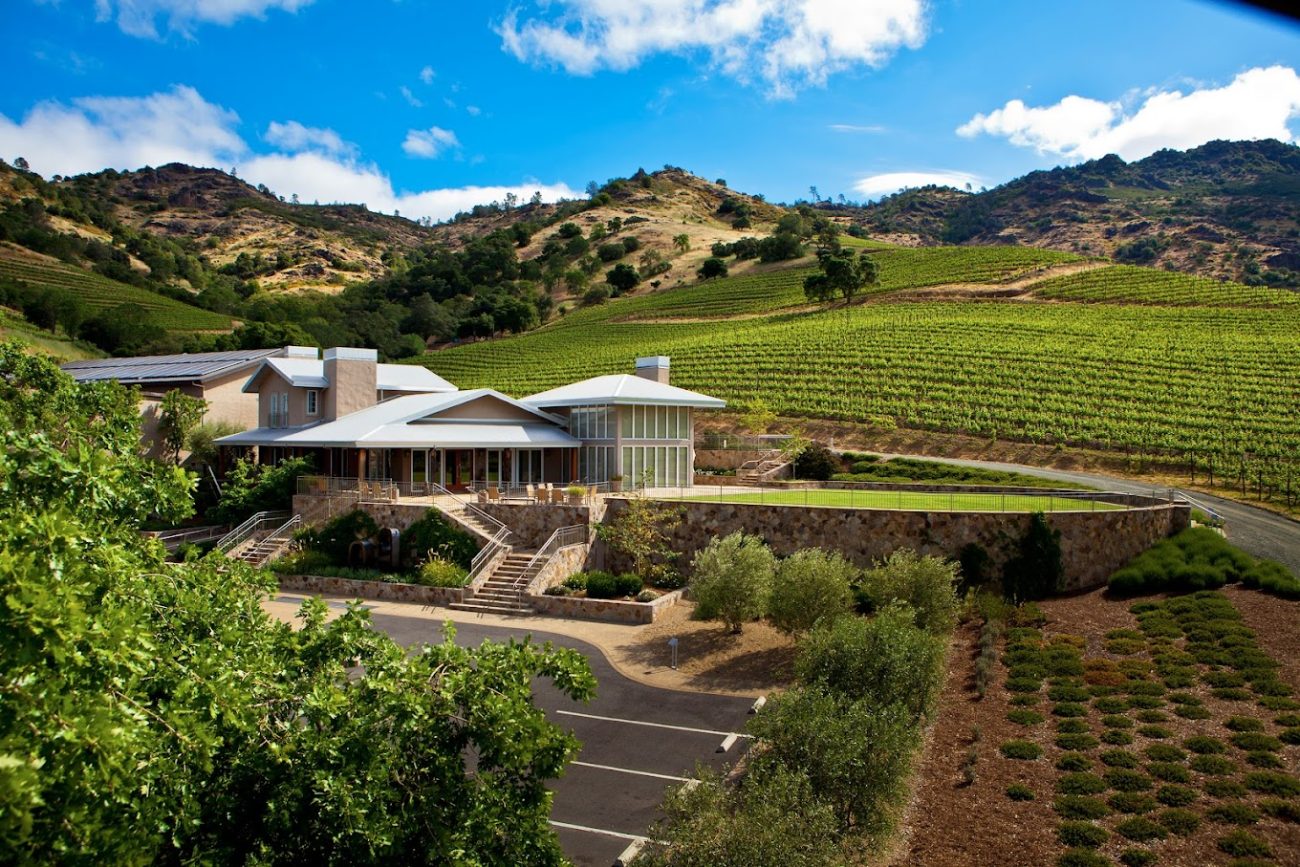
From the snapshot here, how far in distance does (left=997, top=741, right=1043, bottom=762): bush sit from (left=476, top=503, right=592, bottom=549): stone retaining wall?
16.1 meters

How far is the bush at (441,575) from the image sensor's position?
26.0 metres

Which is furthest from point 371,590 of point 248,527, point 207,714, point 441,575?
point 207,714

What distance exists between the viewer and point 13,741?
172 inches

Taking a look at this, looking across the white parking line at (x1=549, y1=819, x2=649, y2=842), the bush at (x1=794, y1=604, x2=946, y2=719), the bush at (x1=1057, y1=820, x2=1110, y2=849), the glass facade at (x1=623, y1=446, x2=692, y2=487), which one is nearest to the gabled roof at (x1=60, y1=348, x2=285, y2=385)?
the glass facade at (x1=623, y1=446, x2=692, y2=487)

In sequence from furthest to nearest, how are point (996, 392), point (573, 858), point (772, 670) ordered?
point (996, 392)
point (772, 670)
point (573, 858)

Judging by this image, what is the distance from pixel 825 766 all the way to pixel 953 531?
48.1 feet

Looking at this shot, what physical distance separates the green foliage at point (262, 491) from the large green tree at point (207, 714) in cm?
2427

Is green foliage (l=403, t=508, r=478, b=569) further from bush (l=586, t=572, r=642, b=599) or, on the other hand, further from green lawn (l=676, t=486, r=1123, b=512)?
green lawn (l=676, t=486, r=1123, b=512)

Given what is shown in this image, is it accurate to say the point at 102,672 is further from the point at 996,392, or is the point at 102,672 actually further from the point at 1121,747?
the point at 996,392

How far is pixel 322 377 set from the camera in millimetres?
36719

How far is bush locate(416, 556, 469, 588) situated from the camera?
26.0 meters

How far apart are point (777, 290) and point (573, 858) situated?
284 feet

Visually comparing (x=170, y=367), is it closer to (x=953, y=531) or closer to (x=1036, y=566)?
(x=953, y=531)

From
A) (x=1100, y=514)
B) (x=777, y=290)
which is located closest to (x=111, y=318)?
(x=777, y=290)
